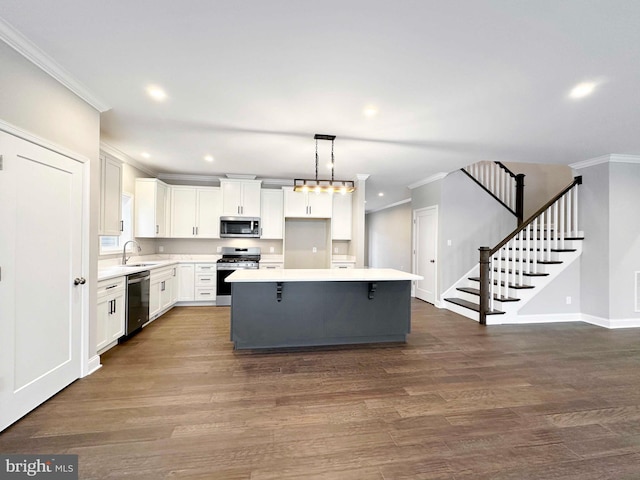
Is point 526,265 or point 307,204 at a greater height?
point 307,204

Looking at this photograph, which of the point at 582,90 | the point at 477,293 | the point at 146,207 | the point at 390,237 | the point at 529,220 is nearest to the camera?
the point at 582,90

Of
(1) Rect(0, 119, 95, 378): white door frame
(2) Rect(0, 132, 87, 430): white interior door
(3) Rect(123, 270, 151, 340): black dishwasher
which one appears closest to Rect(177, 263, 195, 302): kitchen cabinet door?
(3) Rect(123, 270, 151, 340): black dishwasher

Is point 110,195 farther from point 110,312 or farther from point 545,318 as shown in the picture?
point 545,318

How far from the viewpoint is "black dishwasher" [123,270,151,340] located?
3701 mm

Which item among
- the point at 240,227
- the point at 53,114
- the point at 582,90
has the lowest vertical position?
the point at 240,227

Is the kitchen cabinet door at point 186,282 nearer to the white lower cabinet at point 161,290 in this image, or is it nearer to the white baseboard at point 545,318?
the white lower cabinet at point 161,290

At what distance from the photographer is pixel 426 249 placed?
20.6 ft

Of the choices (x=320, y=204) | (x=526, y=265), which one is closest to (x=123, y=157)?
(x=320, y=204)

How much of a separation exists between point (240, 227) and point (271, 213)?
0.69 metres

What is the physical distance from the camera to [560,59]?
7.00 feet

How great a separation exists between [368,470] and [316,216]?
4728mm

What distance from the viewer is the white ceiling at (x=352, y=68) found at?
1745mm

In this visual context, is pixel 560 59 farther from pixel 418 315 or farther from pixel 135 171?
pixel 135 171

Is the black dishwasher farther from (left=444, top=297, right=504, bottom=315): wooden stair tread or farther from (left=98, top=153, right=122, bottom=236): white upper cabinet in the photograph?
(left=444, top=297, right=504, bottom=315): wooden stair tread
